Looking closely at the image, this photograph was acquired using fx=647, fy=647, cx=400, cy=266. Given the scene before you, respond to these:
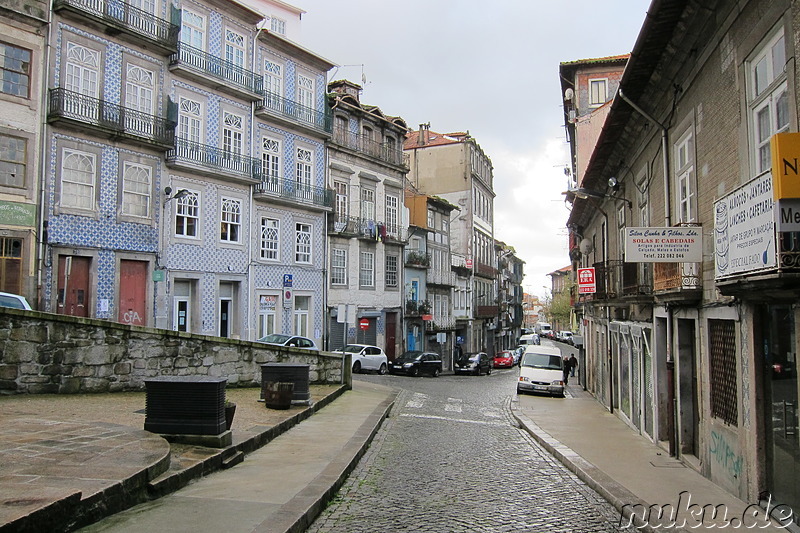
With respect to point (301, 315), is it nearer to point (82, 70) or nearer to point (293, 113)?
point (293, 113)

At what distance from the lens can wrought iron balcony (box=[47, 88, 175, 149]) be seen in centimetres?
1998

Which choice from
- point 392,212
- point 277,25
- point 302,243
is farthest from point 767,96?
point 392,212

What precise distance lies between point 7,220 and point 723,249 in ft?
62.5

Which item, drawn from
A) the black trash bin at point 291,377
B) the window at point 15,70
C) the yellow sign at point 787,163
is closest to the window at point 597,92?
the black trash bin at point 291,377

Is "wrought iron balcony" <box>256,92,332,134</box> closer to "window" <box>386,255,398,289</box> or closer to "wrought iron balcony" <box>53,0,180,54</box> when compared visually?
"wrought iron balcony" <box>53,0,180,54</box>

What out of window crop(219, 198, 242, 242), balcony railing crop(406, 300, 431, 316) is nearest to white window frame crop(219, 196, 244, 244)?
window crop(219, 198, 242, 242)

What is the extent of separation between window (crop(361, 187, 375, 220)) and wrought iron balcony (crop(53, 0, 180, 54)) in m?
14.8

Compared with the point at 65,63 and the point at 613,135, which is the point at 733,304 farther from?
the point at 65,63

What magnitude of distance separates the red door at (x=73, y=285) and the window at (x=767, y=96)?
19.5 m

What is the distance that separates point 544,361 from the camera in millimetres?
25344

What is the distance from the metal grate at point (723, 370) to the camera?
898cm

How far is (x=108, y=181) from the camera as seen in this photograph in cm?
2172

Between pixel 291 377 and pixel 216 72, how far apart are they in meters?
16.6

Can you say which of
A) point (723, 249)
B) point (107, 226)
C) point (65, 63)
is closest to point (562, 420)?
point (723, 249)
